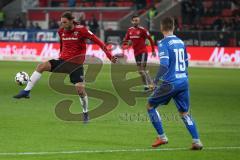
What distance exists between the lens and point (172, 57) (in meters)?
11.3

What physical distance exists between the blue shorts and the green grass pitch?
78 cm

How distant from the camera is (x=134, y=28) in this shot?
77.6ft

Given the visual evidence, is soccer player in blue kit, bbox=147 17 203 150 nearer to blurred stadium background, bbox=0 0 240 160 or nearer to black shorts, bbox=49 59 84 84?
blurred stadium background, bbox=0 0 240 160

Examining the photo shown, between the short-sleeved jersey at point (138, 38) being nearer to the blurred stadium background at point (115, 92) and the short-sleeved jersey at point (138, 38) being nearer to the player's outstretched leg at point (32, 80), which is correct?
the blurred stadium background at point (115, 92)

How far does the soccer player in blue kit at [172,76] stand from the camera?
11.3 metres

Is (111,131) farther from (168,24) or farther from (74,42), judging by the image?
(168,24)

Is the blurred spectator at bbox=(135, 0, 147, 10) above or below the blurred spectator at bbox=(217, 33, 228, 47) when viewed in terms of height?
above

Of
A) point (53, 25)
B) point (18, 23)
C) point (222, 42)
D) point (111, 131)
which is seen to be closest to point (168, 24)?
point (111, 131)

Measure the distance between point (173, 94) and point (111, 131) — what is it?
2754 millimetres

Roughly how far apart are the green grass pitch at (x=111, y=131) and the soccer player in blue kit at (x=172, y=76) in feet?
1.67

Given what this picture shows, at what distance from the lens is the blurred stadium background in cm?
1180

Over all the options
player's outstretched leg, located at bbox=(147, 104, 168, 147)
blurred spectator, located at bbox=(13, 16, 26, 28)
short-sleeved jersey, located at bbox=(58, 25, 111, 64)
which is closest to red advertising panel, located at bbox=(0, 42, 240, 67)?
blurred spectator, located at bbox=(13, 16, 26, 28)

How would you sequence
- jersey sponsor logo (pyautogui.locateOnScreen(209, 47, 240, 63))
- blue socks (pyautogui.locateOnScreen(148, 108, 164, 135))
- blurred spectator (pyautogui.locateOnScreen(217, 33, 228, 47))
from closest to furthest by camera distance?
blue socks (pyautogui.locateOnScreen(148, 108, 164, 135)) → jersey sponsor logo (pyautogui.locateOnScreen(209, 47, 240, 63)) → blurred spectator (pyautogui.locateOnScreen(217, 33, 228, 47))

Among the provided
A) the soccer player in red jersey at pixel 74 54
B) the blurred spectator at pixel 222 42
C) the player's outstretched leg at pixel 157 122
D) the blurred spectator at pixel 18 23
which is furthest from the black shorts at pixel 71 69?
the blurred spectator at pixel 18 23
